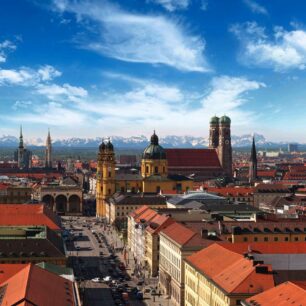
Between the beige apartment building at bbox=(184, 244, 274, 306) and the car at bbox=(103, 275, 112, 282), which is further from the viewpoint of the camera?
the car at bbox=(103, 275, 112, 282)

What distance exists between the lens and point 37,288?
204 ft

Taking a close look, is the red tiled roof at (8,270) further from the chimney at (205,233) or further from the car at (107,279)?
the car at (107,279)

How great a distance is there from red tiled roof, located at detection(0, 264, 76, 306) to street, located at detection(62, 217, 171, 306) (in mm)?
15752

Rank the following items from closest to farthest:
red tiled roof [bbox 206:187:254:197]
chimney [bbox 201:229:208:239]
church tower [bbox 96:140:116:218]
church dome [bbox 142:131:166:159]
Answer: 1. chimney [bbox 201:229:208:239]
2. red tiled roof [bbox 206:187:254:197]
3. church tower [bbox 96:140:116:218]
4. church dome [bbox 142:131:166:159]

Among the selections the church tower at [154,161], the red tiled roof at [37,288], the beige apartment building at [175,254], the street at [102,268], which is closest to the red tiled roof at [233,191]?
the church tower at [154,161]

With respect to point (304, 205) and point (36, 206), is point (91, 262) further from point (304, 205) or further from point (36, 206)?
point (304, 205)

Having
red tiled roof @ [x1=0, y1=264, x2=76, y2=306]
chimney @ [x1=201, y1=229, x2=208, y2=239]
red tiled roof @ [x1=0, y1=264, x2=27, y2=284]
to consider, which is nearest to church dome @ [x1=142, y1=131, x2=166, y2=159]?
chimney @ [x1=201, y1=229, x2=208, y2=239]

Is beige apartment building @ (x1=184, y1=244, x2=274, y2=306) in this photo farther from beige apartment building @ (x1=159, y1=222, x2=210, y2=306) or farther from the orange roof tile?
beige apartment building @ (x1=159, y1=222, x2=210, y2=306)

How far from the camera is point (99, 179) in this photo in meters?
196

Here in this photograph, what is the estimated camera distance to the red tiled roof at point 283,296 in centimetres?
5484

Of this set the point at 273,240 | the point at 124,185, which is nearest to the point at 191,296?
the point at 273,240

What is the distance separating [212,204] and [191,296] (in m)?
58.4

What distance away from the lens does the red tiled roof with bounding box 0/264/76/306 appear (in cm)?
5848

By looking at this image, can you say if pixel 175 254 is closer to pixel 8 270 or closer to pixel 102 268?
pixel 102 268
